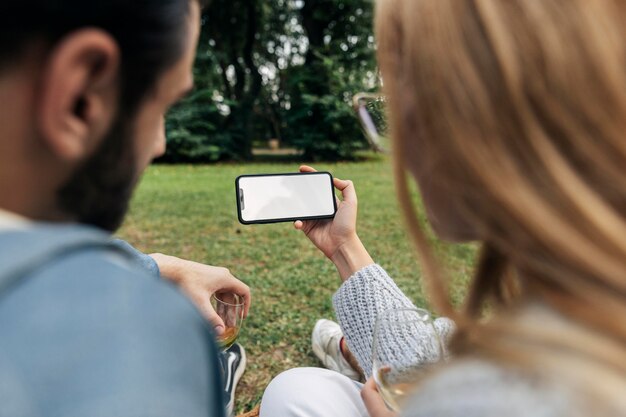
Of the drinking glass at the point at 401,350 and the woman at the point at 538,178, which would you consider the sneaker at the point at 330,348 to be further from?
the woman at the point at 538,178

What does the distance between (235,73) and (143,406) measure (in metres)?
16.8

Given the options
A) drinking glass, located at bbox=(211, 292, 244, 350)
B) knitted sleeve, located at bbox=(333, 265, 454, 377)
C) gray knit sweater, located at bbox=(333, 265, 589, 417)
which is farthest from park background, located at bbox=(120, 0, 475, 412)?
drinking glass, located at bbox=(211, 292, 244, 350)

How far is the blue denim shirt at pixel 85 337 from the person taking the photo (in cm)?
40

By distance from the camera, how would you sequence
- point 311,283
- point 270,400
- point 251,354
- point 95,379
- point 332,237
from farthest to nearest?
point 311,283 < point 251,354 < point 332,237 < point 270,400 < point 95,379

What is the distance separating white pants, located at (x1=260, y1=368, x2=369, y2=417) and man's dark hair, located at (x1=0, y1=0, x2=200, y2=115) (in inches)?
35.6

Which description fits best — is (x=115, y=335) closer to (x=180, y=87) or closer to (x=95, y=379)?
(x=95, y=379)

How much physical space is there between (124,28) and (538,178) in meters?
0.46

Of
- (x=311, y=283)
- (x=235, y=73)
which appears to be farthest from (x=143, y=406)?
(x=235, y=73)

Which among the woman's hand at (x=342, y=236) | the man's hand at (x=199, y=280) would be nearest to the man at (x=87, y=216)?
the man's hand at (x=199, y=280)

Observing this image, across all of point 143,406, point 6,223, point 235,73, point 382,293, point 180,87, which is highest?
point 180,87

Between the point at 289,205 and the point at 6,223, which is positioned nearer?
the point at 6,223

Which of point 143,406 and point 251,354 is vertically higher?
point 143,406

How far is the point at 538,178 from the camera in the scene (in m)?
0.59

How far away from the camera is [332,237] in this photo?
166 centimetres
